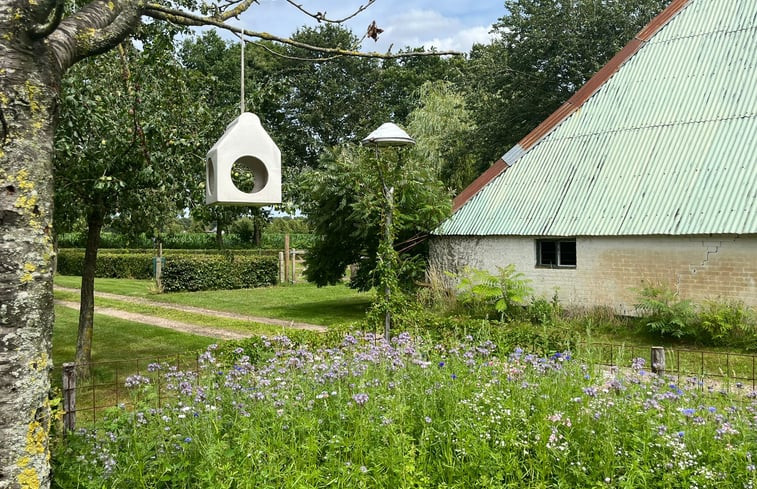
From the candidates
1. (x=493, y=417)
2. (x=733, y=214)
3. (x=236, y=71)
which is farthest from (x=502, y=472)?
(x=236, y=71)

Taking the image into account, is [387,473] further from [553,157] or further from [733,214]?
[553,157]

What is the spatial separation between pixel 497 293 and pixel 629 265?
2.70 m

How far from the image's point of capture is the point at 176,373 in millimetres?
4723

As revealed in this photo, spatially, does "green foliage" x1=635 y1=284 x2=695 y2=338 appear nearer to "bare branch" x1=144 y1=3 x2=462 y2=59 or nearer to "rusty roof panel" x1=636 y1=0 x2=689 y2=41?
"rusty roof panel" x1=636 y1=0 x2=689 y2=41

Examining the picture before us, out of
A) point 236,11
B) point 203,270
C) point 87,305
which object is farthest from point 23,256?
point 203,270

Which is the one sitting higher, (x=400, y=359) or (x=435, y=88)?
(x=435, y=88)

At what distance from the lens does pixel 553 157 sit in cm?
1461

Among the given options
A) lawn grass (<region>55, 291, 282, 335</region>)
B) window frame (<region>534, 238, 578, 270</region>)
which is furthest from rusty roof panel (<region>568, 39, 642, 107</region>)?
lawn grass (<region>55, 291, 282, 335</region>)

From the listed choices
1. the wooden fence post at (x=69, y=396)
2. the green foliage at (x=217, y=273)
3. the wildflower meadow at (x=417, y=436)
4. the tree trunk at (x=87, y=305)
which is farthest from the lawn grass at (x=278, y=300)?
the wildflower meadow at (x=417, y=436)

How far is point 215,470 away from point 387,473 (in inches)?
→ 39.8

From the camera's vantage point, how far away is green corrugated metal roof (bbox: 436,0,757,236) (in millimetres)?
11516

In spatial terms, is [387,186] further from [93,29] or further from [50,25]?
[50,25]

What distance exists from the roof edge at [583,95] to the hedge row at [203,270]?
968 cm

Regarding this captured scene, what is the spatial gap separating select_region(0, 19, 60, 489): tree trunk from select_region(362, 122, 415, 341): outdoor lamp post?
612 centimetres
